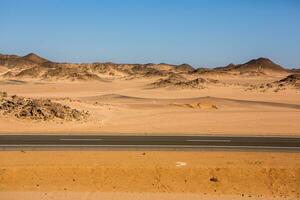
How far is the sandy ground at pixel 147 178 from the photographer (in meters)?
15.9

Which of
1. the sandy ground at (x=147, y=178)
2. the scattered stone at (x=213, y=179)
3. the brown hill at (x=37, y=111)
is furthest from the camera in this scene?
the brown hill at (x=37, y=111)

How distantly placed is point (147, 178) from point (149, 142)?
6253 millimetres

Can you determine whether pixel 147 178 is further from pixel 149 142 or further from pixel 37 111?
pixel 37 111

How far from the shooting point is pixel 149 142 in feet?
75.8

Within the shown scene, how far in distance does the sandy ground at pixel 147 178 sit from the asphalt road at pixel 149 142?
3166mm

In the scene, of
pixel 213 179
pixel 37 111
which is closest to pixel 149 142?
pixel 213 179

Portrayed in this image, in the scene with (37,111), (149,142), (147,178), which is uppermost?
(37,111)

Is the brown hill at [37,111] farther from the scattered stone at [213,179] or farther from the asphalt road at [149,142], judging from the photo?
the scattered stone at [213,179]

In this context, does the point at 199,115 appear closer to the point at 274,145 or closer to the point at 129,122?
the point at 129,122

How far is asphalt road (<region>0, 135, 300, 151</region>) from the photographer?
72.1 ft

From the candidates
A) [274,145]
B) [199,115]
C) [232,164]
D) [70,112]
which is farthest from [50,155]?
[199,115]

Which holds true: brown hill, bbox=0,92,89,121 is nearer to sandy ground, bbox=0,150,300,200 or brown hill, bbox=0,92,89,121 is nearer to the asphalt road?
the asphalt road

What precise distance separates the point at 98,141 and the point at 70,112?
9957 millimetres

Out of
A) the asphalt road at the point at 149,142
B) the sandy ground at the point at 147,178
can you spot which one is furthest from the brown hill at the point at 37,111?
the sandy ground at the point at 147,178
